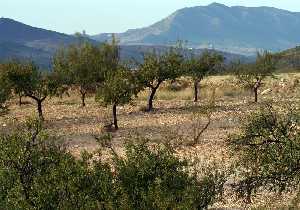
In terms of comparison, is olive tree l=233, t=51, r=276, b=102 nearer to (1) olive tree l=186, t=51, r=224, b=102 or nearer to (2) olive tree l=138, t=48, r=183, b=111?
(1) olive tree l=186, t=51, r=224, b=102

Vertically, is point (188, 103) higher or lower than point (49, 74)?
lower

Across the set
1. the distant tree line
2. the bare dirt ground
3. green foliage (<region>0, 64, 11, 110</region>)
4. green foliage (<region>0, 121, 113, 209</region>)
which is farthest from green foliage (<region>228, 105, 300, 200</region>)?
green foliage (<region>0, 64, 11, 110</region>)

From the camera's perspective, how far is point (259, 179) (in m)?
21.5

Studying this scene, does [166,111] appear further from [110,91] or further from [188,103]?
[110,91]

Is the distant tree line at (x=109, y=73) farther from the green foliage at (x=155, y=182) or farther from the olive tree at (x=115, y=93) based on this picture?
the green foliage at (x=155, y=182)

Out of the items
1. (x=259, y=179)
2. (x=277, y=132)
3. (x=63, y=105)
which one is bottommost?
(x=63, y=105)

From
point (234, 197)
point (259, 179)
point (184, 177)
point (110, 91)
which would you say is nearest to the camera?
point (184, 177)

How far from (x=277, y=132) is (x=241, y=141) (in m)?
1.59

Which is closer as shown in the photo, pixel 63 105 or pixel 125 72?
pixel 125 72

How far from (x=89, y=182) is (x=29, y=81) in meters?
37.9

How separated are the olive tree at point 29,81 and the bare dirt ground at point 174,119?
3.12 meters

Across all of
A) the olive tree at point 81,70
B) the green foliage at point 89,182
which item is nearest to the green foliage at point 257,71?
the olive tree at point 81,70

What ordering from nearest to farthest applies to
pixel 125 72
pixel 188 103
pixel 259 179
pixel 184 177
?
pixel 184 177 → pixel 259 179 → pixel 125 72 → pixel 188 103

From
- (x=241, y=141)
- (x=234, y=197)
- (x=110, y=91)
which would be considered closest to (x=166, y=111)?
(x=110, y=91)
